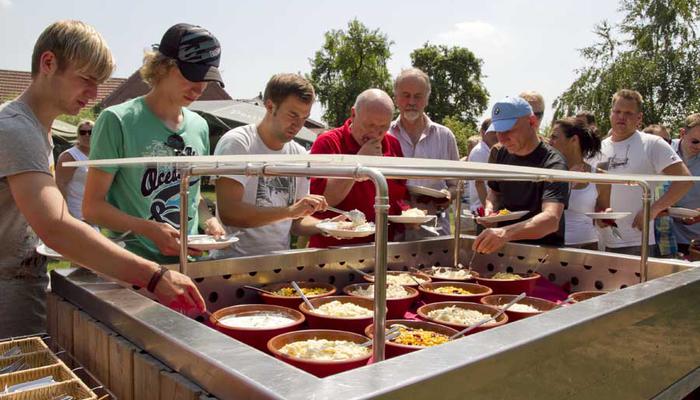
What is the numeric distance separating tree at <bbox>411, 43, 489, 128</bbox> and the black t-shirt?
4378 centimetres

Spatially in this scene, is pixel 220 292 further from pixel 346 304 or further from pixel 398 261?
pixel 398 261

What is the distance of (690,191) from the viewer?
4.94m

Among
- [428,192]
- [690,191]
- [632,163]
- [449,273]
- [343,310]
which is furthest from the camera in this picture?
[690,191]

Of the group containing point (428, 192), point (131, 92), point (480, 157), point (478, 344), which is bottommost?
point (478, 344)

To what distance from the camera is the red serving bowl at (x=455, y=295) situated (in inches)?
79.9

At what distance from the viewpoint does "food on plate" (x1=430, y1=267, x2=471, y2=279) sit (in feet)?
7.82

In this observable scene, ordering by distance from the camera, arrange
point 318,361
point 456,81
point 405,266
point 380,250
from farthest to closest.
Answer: point 456,81
point 405,266
point 318,361
point 380,250

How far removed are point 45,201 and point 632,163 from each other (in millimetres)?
4027

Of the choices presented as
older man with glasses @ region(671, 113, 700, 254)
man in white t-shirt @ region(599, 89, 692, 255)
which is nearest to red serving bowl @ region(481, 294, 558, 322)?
man in white t-shirt @ region(599, 89, 692, 255)

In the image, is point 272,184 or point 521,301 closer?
point 521,301

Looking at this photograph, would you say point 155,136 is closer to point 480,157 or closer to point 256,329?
point 256,329

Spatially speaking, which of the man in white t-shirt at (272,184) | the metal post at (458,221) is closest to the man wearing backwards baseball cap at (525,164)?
the metal post at (458,221)

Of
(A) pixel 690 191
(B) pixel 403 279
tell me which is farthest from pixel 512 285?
(A) pixel 690 191

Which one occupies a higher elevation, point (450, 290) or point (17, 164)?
point (17, 164)
